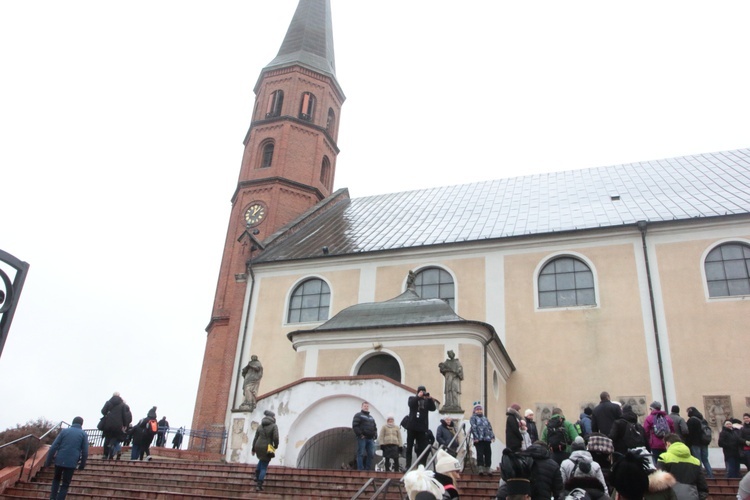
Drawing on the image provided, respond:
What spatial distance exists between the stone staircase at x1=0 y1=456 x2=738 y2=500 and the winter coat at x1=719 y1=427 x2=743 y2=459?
0.57 m

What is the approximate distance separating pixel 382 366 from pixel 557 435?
1019 cm

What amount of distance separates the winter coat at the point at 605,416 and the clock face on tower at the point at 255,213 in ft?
70.0

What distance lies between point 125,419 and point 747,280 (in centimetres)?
1774

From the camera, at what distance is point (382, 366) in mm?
19016

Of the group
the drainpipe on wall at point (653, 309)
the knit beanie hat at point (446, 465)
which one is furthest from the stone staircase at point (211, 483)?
the drainpipe on wall at point (653, 309)

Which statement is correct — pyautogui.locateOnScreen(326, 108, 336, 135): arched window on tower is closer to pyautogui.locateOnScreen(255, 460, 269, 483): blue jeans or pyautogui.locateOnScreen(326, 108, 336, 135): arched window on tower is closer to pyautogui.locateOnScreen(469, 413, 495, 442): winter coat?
pyautogui.locateOnScreen(469, 413, 495, 442): winter coat

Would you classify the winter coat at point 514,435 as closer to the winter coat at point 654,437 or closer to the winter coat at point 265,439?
the winter coat at point 654,437

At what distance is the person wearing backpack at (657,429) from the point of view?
1086cm

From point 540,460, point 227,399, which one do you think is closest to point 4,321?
A: point 540,460

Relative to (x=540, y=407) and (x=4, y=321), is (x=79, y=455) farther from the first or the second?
(x=540, y=407)

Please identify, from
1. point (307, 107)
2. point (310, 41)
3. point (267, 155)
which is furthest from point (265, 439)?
point (310, 41)

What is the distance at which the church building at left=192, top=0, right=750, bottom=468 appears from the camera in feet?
57.8

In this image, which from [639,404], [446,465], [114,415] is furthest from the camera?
[639,404]

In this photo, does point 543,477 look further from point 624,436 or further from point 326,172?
point 326,172
